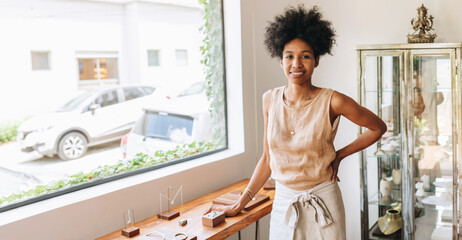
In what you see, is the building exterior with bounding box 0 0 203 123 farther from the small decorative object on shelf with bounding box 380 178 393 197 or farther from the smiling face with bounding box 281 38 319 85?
the small decorative object on shelf with bounding box 380 178 393 197

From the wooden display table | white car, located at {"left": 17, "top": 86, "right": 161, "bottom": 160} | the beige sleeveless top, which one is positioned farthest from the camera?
white car, located at {"left": 17, "top": 86, "right": 161, "bottom": 160}

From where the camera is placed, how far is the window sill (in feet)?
7.25

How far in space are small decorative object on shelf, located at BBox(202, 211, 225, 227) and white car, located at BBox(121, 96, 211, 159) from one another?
2.81 ft

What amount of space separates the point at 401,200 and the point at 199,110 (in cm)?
168

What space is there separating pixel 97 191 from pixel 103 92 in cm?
78

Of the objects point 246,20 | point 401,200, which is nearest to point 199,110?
point 246,20

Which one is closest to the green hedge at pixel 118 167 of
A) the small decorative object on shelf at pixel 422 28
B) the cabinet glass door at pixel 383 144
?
the cabinet glass door at pixel 383 144

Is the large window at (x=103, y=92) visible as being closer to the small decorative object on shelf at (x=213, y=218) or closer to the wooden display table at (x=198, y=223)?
the wooden display table at (x=198, y=223)

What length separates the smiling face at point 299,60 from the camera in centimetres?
213

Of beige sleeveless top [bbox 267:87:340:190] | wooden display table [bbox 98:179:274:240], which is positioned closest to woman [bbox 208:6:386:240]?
beige sleeveless top [bbox 267:87:340:190]

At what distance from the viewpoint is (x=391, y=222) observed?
326cm

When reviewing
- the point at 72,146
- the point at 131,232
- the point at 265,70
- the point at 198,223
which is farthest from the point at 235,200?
the point at 265,70

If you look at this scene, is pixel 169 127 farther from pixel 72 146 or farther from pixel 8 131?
pixel 8 131

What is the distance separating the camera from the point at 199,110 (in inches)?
144
